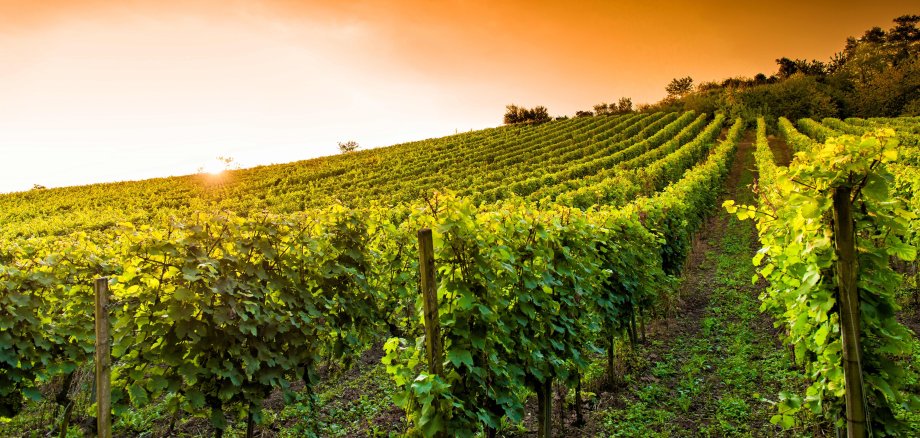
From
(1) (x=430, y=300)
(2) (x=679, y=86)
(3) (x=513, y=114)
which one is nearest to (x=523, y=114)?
(3) (x=513, y=114)

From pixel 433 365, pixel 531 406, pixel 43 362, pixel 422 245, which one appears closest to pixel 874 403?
pixel 433 365

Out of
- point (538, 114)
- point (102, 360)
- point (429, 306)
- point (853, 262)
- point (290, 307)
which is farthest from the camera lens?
point (538, 114)

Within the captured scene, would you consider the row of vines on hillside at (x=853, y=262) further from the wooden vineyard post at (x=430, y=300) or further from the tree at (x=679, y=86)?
the tree at (x=679, y=86)

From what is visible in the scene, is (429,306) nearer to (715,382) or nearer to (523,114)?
(715,382)

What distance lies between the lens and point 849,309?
119 inches

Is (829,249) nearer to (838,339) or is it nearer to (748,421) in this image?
(838,339)

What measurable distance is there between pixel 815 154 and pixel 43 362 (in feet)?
23.3

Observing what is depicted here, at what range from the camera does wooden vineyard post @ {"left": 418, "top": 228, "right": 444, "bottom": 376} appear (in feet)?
11.3

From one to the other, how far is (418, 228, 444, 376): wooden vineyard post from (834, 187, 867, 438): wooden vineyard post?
2.45 metres

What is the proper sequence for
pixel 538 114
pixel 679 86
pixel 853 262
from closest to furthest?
pixel 853 262, pixel 538 114, pixel 679 86

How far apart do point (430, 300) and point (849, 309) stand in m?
2.54

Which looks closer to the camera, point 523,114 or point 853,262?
point 853,262

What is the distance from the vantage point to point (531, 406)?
22.9 ft

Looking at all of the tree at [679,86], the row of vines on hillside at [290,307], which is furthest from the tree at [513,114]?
the row of vines on hillside at [290,307]
